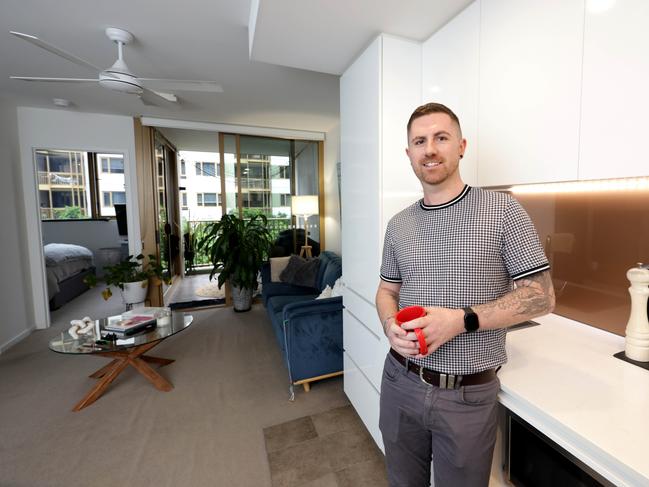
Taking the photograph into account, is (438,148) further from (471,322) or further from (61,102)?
(61,102)

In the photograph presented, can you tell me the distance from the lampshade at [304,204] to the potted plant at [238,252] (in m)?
0.57

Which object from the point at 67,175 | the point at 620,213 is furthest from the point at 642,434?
the point at 67,175

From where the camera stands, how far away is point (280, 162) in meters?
4.90

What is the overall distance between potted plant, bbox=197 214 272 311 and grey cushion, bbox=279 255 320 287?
0.53 metres

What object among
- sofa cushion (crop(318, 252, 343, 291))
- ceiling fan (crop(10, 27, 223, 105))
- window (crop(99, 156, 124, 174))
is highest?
window (crop(99, 156, 124, 174))

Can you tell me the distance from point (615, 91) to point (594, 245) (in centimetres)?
72

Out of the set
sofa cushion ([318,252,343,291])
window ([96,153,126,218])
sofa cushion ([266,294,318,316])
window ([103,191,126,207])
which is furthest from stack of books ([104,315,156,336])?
window ([103,191,126,207])

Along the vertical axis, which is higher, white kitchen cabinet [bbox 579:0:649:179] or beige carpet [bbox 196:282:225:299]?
white kitchen cabinet [bbox 579:0:649:179]

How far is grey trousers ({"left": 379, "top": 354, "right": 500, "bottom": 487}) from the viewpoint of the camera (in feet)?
3.15

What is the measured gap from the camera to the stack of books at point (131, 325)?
2496 millimetres

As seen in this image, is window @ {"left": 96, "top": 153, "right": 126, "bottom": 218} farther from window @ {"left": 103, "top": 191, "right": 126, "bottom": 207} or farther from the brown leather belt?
the brown leather belt

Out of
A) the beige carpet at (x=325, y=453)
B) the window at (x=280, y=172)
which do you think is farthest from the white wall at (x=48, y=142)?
the beige carpet at (x=325, y=453)

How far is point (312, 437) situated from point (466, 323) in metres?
1.56

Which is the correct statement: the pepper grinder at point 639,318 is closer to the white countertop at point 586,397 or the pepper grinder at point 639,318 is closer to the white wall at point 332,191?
the white countertop at point 586,397
